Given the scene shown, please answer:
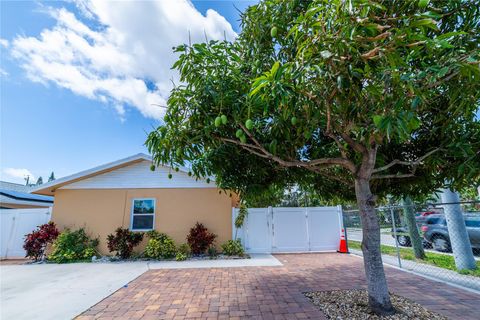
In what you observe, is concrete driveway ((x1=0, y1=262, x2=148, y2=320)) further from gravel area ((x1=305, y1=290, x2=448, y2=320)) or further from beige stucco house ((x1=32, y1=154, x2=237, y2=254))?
gravel area ((x1=305, y1=290, x2=448, y2=320))

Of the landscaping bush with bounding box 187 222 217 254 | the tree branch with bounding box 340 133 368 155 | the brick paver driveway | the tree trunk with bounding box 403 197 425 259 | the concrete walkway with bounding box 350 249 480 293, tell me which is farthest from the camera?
the landscaping bush with bounding box 187 222 217 254

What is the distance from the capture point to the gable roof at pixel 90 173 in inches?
363

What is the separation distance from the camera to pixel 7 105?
7.46 m

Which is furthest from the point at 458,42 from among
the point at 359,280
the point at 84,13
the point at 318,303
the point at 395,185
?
the point at 84,13

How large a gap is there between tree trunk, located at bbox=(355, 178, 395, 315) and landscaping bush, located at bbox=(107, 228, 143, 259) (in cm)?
789

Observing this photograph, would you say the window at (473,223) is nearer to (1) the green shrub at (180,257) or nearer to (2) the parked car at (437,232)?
(2) the parked car at (437,232)

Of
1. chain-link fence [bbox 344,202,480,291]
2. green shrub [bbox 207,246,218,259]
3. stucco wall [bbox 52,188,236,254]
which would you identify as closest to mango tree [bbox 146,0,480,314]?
chain-link fence [bbox 344,202,480,291]

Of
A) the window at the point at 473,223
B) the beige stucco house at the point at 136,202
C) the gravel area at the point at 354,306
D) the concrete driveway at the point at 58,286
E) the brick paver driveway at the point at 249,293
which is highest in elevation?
the beige stucco house at the point at 136,202

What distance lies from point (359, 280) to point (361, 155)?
3.33 metres

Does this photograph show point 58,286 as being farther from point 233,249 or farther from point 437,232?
point 437,232

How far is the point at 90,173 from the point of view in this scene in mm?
9383

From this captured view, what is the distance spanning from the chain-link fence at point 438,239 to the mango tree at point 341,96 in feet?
6.94

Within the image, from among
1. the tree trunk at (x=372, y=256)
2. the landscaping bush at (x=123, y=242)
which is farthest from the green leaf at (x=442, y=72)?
the landscaping bush at (x=123, y=242)

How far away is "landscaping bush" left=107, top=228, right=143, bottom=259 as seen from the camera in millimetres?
8680
